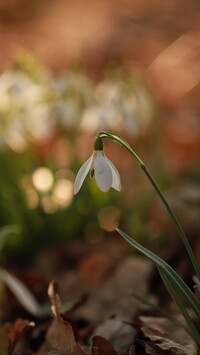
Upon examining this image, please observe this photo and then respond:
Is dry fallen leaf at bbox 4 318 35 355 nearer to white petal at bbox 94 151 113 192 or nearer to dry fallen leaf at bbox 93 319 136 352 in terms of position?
dry fallen leaf at bbox 93 319 136 352

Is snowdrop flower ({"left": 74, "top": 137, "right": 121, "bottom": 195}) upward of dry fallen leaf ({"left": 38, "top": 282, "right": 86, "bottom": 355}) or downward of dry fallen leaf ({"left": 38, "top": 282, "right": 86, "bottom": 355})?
upward

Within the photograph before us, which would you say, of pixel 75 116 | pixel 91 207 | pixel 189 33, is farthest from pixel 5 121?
pixel 189 33

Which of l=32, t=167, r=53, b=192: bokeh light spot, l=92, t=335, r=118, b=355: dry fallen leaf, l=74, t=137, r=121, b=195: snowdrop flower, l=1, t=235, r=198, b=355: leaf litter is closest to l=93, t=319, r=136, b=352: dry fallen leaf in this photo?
l=1, t=235, r=198, b=355: leaf litter

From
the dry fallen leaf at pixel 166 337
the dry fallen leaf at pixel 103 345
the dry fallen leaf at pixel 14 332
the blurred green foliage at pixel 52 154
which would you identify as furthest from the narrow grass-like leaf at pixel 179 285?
the blurred green foliage at pixel 52 154

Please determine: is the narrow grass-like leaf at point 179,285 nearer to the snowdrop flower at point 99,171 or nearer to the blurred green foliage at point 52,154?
the snowdrop flower at point 99,171

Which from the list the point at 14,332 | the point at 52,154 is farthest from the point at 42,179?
the point at 14,332

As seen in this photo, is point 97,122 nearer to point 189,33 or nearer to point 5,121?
point 5,121
